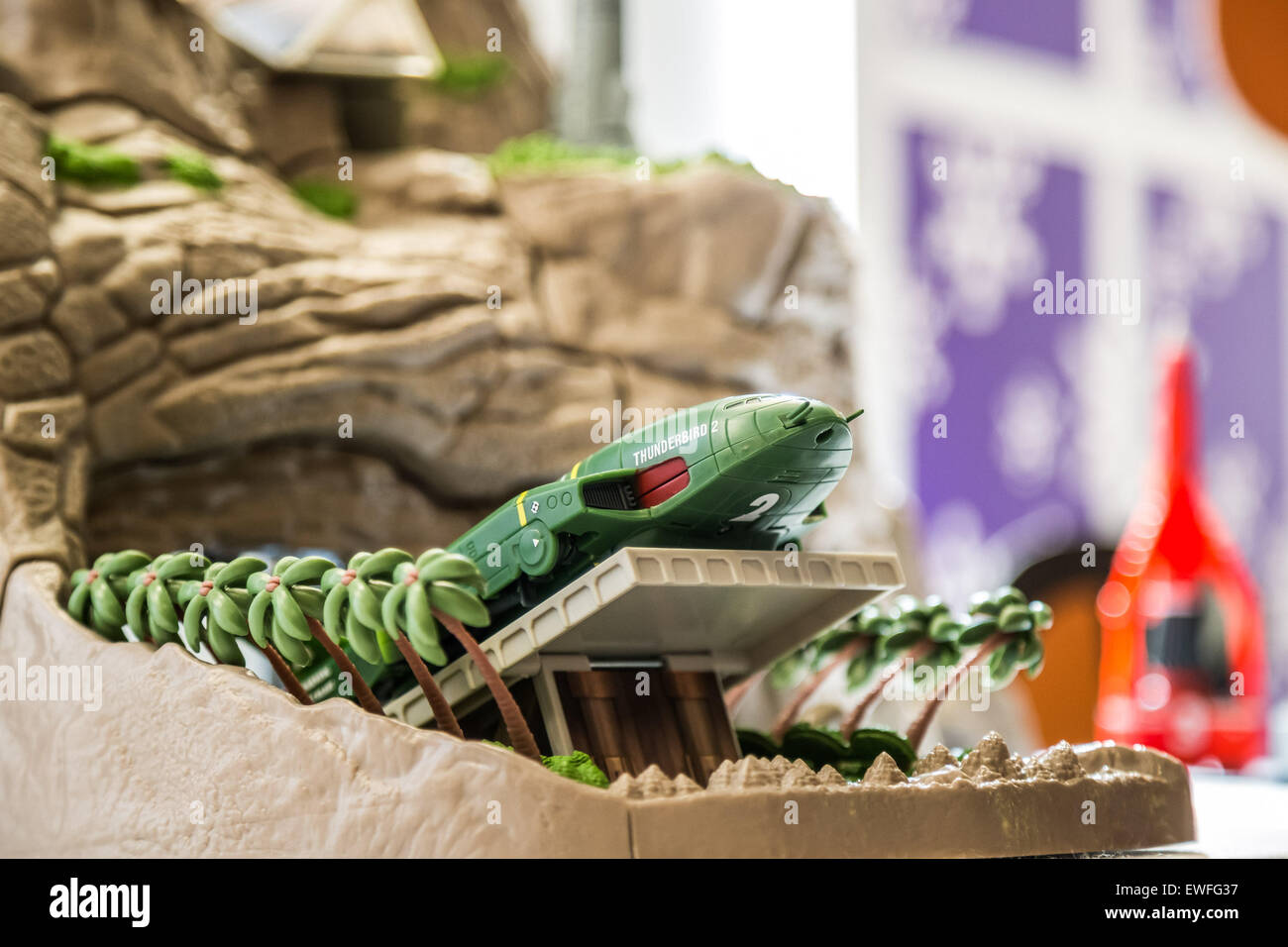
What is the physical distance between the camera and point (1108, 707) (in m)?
9.59

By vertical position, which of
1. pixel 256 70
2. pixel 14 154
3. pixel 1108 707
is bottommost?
pixel 1108 707

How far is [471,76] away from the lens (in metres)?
10.4

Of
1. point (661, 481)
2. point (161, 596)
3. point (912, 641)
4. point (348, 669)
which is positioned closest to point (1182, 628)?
point (912, 641)

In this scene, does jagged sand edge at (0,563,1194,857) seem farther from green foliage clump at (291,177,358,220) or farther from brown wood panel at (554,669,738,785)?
green foliage clump at (291,177,358,220)

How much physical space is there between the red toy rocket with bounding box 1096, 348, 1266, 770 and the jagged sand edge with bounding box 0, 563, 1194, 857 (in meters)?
4.39

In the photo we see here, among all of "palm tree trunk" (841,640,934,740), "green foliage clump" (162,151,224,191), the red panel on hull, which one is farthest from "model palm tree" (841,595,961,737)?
"green foliage clump" (162,151,224,191)

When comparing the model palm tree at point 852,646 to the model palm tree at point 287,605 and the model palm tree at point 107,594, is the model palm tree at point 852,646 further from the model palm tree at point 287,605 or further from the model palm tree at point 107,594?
the model palm tree at point 107,594

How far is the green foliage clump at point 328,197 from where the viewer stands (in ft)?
29.3

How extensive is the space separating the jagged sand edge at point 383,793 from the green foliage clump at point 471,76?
6.10 m
